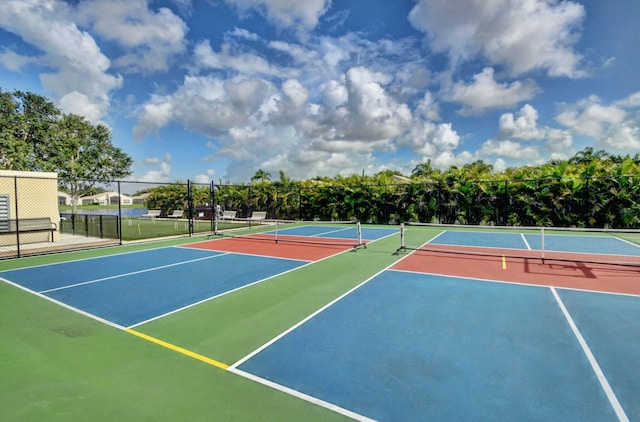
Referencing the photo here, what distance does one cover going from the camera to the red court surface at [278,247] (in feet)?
37.2

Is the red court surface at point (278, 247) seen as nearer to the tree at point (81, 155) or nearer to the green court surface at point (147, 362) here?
the green court surface at point (147, 362)

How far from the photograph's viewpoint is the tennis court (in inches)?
131

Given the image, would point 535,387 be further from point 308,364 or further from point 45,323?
point 45,323

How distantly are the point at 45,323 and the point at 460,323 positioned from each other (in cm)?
676

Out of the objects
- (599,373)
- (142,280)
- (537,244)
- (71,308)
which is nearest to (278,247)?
(142,280)

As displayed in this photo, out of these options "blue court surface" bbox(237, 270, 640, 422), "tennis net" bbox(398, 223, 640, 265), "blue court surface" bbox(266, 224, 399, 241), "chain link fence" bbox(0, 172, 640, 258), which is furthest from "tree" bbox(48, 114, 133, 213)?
"blue court surface" bbox(237, 270, 640, 422)

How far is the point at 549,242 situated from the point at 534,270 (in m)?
6.00

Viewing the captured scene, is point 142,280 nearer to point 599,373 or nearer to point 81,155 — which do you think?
point 599,373

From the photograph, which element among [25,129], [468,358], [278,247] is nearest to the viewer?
[468,358]

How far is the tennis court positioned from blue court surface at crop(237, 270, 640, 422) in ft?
0.06

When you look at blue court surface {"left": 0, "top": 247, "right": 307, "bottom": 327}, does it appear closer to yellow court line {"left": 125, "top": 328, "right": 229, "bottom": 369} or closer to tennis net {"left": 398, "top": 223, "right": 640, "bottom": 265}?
yellow court line {"left": 125, "top": 328, "right": 229, "bottom": 369}

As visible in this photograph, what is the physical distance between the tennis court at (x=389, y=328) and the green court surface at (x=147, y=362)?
0.14 ft

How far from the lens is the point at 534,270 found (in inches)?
340

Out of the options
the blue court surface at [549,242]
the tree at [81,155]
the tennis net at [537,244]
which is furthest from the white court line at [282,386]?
the tree at [81,155]
